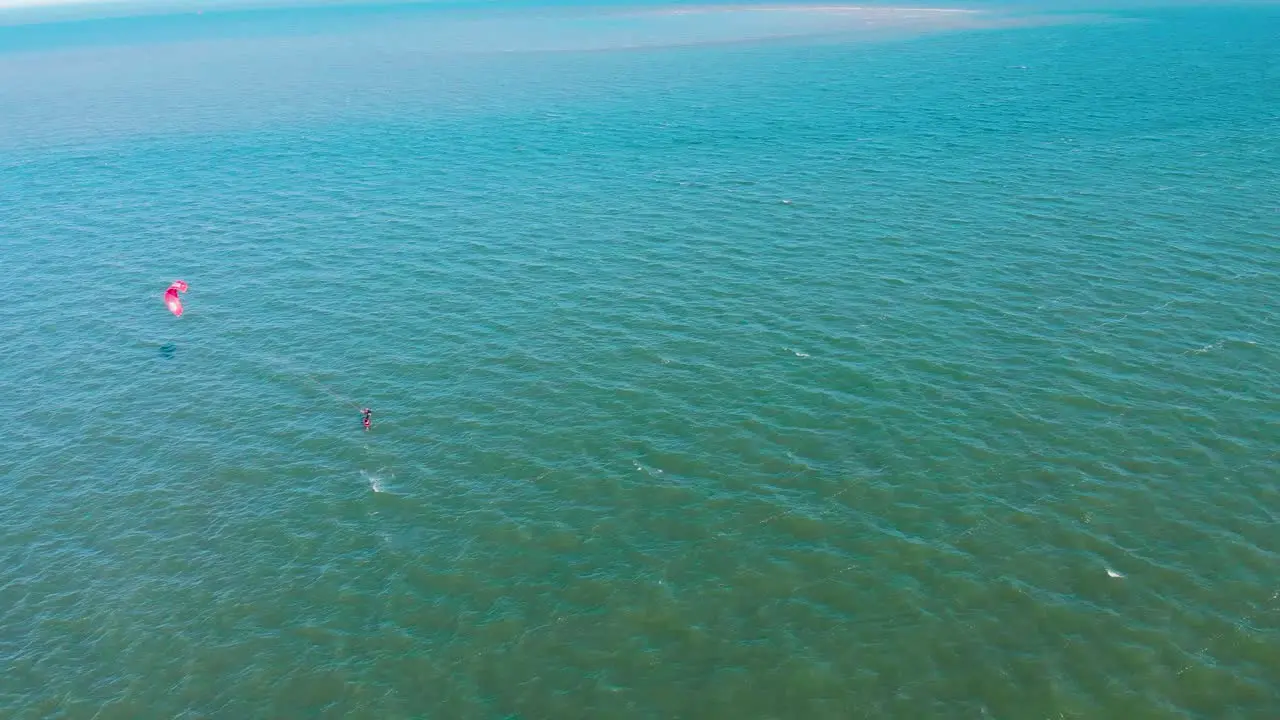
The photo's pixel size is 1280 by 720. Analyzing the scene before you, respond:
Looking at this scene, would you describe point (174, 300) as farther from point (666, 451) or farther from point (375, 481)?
point (666, 451)

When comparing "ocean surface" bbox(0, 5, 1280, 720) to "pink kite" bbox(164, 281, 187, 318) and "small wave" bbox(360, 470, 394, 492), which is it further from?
"pink kite" bbox(164, 281, 187, 318)

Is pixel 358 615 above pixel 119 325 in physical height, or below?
below

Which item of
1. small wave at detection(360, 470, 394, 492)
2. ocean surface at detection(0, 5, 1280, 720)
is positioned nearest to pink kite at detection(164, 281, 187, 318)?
ocean surface at detection(0, 5, 1280, 720)

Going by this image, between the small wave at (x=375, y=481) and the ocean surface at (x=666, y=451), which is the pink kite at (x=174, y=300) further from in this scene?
the small wave at (x=375, y=481)

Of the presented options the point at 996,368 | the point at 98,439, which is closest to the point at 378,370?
the point at 98,439

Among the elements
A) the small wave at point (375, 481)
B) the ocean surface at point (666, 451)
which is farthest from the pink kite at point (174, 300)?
the small wave at point (375, 481)

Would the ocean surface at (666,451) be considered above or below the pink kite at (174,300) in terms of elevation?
below

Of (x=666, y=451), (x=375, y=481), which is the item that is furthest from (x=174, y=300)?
(x=666, y=451)

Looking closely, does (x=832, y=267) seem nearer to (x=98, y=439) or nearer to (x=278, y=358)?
(x=278, y=358)

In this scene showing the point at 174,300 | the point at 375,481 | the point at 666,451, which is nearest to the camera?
the point at 375,481
